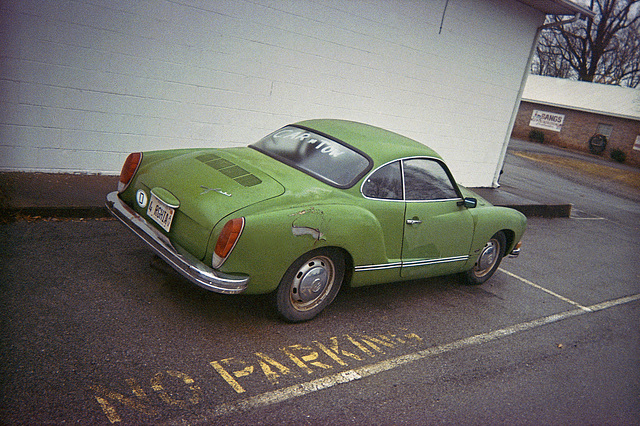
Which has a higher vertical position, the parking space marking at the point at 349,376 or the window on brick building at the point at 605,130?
the window on brick building at the point at 605,130

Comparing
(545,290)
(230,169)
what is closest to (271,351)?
(230,169)

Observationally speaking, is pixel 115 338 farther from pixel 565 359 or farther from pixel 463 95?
pixel 463 95

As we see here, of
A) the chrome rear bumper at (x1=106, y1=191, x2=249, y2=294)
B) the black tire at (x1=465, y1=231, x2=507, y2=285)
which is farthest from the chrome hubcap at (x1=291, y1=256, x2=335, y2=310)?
the black tire at (x1=465, y1=231, x2=507, y2=285)

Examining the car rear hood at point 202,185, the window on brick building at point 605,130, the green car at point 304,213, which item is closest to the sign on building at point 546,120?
the window on brick building at point 605,130

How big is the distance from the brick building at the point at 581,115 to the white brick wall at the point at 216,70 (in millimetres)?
25183

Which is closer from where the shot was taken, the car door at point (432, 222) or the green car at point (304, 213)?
the green car at point (304, 213)

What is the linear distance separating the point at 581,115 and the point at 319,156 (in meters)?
33.4

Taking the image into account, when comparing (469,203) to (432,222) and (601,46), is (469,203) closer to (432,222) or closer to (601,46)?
(432,222)

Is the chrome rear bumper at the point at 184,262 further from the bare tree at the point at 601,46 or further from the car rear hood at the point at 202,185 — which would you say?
the bare tree at the point at 601,46

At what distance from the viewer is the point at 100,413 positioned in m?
2.61

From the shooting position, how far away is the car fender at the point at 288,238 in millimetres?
3385

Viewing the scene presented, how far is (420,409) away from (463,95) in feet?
27.7

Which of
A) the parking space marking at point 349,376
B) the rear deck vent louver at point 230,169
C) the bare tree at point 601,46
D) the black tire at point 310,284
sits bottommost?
the parking space marking at point 349,376

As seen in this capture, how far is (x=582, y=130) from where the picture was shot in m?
32.7
